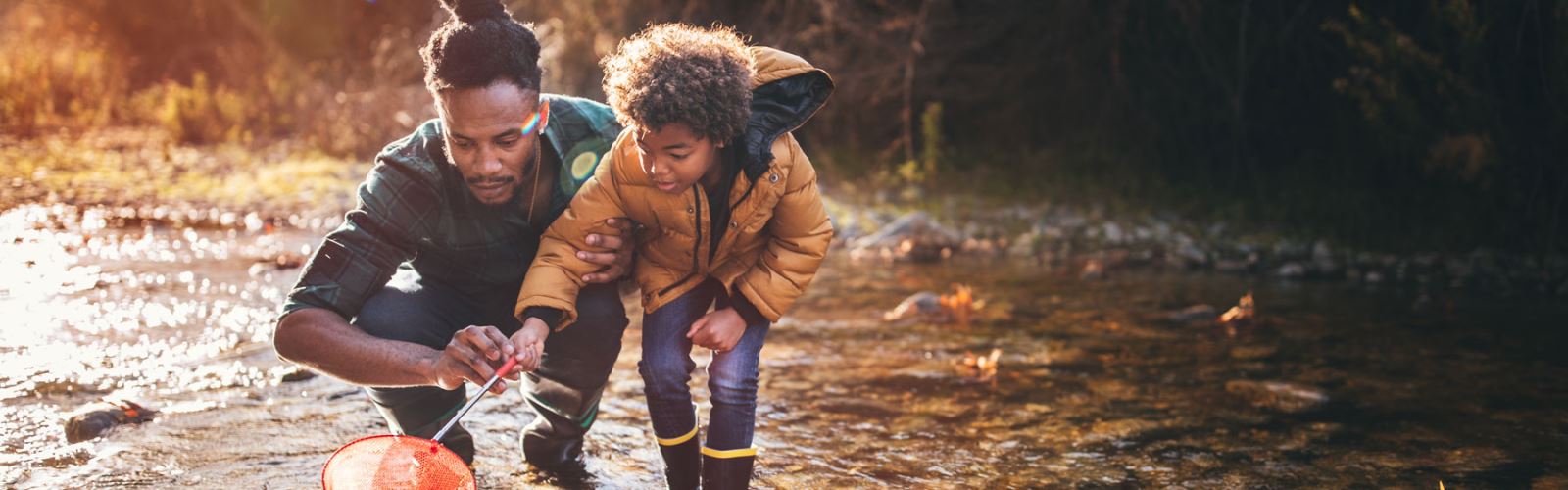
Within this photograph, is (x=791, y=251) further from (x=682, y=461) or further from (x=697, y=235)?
(x=682, y=461)

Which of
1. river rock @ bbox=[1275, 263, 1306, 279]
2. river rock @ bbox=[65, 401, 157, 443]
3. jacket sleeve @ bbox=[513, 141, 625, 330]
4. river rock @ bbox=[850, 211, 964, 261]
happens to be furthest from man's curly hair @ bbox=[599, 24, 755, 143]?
river rock @ bbox=[1275, 263, 1306, 279]

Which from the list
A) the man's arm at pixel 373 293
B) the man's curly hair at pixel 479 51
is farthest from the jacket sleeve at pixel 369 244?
the man's curly hair at pixel 479 51

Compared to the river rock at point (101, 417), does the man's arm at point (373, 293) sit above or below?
above

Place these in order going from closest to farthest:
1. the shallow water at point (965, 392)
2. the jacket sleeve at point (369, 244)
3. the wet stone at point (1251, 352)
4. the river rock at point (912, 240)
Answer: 1. the jacket sleeve at point (369, 244)
2. the shallow water at point (965, 392)
3. the wet stone at point (1251, 352)
4. the river rock at point (912, 240)

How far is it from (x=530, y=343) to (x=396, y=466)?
432mm

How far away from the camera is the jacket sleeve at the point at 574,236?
9.15ft

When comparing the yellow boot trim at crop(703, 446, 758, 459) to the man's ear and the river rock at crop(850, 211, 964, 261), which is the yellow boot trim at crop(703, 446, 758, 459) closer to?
the man's ear

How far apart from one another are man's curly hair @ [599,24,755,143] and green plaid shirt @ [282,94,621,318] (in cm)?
48

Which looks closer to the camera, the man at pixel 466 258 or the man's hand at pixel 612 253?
the man at pixel 466 258

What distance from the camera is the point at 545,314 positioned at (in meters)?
2.78

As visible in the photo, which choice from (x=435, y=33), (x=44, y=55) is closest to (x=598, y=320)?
(x=435, y=33)

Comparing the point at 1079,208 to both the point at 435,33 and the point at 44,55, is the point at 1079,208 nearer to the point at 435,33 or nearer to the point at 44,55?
the point at 435,33

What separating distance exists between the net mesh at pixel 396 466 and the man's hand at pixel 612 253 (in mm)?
640

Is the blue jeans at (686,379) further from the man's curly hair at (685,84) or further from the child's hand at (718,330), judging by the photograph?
the man's curly hair at (685,84)
